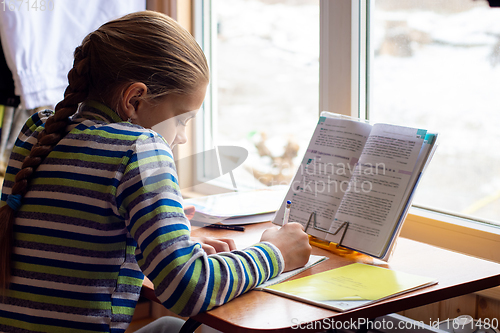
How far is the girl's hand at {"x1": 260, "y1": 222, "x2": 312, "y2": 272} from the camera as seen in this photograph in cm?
83

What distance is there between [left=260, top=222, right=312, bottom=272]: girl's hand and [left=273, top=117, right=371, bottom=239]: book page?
132mm

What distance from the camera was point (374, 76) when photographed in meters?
1.37

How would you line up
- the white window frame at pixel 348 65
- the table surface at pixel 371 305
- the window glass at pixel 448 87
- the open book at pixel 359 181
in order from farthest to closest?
the white window frame at pixel 348 65
the window glass at pixel 448 87
the open book at pixel 359 181
the table surface at pixel 371 305

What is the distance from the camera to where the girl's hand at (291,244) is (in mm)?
830

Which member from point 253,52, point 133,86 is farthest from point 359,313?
point 253,52

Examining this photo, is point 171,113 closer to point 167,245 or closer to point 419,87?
point 167,245

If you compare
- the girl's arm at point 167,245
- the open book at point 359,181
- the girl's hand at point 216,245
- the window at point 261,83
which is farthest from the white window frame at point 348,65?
the girl's arm at point 167,245

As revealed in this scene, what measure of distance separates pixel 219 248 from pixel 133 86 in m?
0.34

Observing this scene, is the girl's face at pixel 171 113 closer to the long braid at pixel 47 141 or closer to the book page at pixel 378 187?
the long braid at pixel 47 141

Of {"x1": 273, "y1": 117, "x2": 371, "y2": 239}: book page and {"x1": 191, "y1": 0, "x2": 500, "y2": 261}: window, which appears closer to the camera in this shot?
{"x1": 273, "y1": 117, "x2": 371, "y2": 239}: book page

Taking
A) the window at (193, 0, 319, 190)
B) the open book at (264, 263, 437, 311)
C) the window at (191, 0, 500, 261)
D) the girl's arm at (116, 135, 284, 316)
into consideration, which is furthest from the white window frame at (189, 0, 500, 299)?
the girl's arm at (116, 135, 284, 316)

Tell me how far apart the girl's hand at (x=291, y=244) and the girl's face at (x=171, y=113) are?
0.88 feet

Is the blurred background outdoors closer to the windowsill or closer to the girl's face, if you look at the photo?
the windowsill

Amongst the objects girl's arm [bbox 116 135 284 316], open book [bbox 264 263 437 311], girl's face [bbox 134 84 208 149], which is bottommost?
open book [bbox 264 263 437 311]
